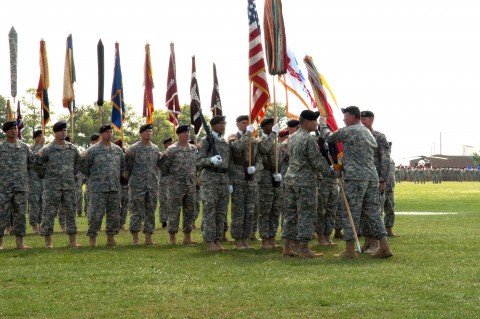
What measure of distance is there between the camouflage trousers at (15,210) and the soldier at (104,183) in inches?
44.9

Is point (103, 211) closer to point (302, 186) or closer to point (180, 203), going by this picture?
point (180, 203)

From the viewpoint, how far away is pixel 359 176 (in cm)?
1088

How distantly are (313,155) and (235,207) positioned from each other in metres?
2.11

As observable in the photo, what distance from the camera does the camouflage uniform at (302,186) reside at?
1103 centimetres

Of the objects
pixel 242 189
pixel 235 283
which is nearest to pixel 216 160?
pixel 242 189

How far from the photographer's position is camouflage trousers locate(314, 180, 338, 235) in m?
13.2

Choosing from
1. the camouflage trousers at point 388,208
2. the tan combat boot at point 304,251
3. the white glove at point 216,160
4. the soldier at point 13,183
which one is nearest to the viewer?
the tan combat boot at point 304,251

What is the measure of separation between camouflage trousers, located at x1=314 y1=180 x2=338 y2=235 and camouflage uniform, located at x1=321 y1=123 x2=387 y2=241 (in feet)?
6.91

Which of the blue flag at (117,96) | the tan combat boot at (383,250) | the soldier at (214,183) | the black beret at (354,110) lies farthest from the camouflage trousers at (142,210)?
the tan combat boot at (383,250)

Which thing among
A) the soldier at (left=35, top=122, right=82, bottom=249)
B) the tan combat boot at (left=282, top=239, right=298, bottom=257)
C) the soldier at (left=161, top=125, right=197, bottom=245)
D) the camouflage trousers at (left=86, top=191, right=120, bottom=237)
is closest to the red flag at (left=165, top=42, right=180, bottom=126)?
the soldier at (left=161, top=125, right=197, bottom=245)

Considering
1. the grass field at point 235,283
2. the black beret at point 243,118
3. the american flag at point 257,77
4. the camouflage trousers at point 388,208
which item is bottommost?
the grass field at point 235,283

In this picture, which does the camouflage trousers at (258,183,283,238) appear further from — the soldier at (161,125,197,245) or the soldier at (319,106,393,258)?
the soldier at (319,106,393,258)

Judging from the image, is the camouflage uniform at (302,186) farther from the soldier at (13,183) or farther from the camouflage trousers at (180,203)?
the soldier at (13,183)

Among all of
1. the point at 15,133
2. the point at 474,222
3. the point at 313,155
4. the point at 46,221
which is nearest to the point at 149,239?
the point at 46,221
